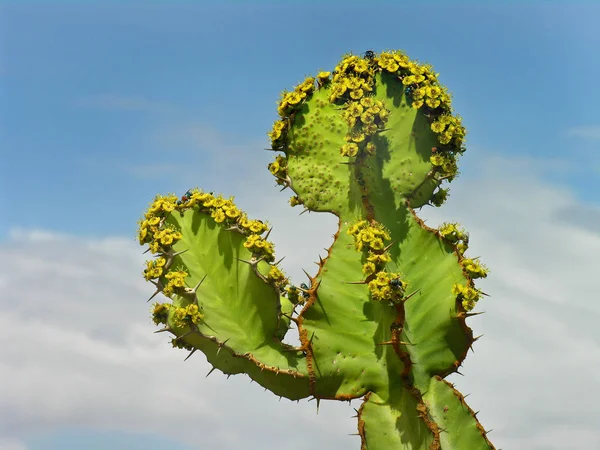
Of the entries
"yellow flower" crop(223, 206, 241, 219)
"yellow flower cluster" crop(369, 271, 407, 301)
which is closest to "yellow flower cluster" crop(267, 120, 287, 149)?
"yellow flower" crop(223, 206, 241, 219)

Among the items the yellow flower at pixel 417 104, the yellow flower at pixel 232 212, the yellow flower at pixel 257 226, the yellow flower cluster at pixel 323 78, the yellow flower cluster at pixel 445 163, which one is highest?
the yellow flower cluster at pixel 323 78

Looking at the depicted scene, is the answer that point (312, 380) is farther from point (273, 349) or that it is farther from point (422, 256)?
point (422, 256)

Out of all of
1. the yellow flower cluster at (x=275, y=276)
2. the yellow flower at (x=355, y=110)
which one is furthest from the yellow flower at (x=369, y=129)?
the yellow flower cluster at (x=275, y=276)

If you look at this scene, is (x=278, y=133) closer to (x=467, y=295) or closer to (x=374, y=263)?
(x=374, y=263)

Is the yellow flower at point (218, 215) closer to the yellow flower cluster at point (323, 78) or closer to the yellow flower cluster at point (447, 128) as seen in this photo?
the yellow flower cluster at point (323, 78)

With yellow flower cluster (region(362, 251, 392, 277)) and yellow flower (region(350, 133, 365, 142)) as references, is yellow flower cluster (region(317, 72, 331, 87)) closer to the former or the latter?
yellow flower (region(350, 133, 365, 142))

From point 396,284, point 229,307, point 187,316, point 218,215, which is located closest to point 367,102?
point 218,215

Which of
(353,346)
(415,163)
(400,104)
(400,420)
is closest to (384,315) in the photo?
(353,346)
